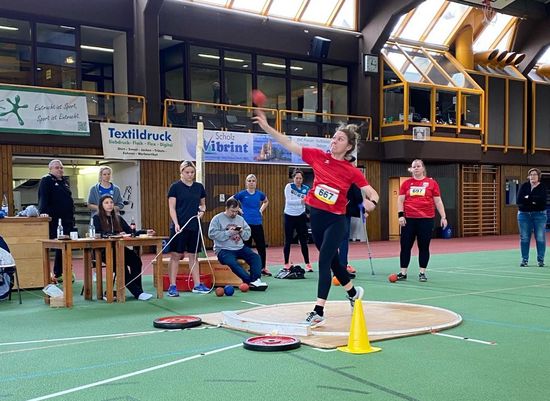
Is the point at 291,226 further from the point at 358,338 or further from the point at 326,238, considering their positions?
the point at 358,338

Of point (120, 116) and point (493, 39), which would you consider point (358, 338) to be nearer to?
point (120, 116)

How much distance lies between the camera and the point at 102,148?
15.3 metres

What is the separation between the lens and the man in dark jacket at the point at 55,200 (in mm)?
9016

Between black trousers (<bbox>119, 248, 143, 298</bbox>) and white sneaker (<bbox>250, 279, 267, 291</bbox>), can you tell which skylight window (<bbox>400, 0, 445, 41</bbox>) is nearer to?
white sneaker (<bbox>250, 279, 267, 291</bbox>)

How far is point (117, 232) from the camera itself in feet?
25.9

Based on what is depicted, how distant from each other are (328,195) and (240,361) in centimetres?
174

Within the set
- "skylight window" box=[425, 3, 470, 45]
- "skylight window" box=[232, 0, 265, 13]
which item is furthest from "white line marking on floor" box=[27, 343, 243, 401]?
"skylight window" box=[425, 3, 470, 45]

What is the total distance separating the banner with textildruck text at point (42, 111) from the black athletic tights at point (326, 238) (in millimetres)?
10576

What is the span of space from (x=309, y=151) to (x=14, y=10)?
12320mm

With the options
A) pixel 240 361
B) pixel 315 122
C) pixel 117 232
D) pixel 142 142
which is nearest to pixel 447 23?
pixel 315 122

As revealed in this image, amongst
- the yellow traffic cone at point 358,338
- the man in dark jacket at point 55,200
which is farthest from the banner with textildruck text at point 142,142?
the yellow traffic cone at point 358,338

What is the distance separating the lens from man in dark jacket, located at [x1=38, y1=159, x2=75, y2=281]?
9016mm

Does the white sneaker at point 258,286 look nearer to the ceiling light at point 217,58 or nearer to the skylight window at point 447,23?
the ceiling light at point 217,58

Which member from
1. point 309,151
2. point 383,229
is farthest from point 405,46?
point 309,151
